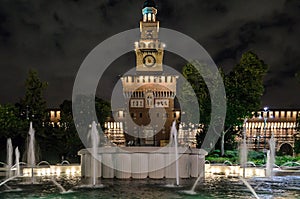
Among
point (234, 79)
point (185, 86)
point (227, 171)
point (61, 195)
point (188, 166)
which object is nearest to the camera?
point (61, 195)

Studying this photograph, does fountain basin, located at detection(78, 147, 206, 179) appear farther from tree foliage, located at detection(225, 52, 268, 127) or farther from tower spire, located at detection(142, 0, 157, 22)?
tower spire, located at detection(142, 0, 157, 22)

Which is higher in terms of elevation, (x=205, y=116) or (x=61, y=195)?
(x=205, y=116)

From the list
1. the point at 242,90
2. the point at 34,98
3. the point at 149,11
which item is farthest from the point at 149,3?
the point at 242,90

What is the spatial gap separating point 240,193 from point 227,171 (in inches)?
462

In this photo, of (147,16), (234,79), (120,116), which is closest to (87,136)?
(234,79)

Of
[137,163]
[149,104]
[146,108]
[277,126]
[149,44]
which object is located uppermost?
[149,44]

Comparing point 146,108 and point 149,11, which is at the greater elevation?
point 149,11

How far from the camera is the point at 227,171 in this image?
26.3 m

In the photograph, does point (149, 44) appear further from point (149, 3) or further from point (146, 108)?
point (146, 108)

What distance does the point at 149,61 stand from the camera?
97000 millimetres

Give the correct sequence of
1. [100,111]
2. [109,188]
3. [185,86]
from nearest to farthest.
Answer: [109,188] → [185,86] → [100,111]

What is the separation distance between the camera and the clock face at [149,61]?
316 ft

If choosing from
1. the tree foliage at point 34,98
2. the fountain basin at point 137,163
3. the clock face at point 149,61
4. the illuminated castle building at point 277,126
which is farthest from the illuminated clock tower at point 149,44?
the fountain basin at point 137,163

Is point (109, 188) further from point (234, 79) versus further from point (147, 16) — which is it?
point (147, 16)
